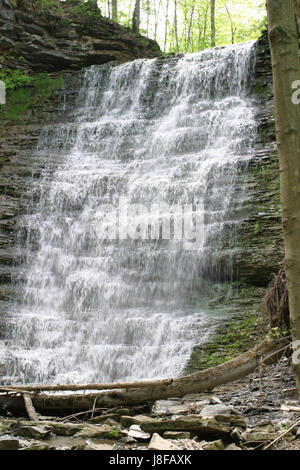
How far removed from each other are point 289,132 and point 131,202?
9.20m

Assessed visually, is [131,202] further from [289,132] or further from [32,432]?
[289,132]

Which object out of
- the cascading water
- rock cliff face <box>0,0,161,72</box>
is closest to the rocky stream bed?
the cascading water

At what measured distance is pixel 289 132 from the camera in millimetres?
3840

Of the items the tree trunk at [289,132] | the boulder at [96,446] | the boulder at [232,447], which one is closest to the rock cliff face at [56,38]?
the tree trunk at [289,132]

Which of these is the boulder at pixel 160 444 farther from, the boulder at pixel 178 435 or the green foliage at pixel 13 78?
the green foliage at pixel 13 78

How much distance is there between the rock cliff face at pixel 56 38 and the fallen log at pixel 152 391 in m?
15.7

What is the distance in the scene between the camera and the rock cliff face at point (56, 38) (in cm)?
1878

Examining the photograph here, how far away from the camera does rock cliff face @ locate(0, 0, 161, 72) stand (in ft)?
61.6

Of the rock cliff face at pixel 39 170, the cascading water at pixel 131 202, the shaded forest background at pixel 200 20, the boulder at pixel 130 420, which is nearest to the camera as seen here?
the boulder at pixel 130 420

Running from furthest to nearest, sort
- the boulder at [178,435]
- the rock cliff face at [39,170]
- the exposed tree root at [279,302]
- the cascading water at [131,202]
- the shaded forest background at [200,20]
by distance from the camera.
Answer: the shaded forest background at [200,20] → the rock cliff face at [39,170] → the cascading water at [131,202] → the exposed tree root at [279,302] → the boulder at [178,435]

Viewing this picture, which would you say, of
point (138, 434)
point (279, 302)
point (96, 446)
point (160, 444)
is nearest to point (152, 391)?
point (138, 434)

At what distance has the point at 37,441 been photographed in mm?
4496
